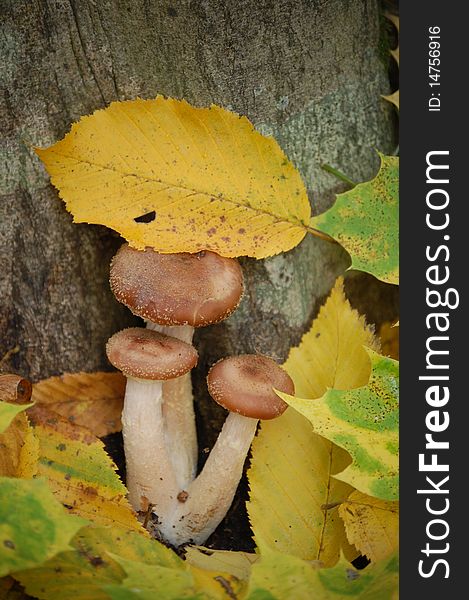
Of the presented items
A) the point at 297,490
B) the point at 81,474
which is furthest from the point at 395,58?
the point at 81,474

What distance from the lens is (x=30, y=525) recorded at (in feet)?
5.68

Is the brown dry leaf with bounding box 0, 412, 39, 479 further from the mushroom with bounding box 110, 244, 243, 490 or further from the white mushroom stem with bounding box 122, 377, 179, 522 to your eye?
the mushroom with bounding box 110, 244, 243, 490

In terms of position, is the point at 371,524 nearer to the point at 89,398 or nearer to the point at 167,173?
the point at 89,398

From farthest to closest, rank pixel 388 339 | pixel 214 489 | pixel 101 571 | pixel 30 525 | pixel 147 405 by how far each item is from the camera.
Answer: pixel 388 339 < pixel 214 489 < pixel 147 405 < pixel 101 571 < pixel 30 525

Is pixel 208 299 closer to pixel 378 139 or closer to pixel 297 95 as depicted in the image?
pixel 297 95

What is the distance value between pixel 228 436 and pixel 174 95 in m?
1.15

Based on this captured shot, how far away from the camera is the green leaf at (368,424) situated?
6.84 feet

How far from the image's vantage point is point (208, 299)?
225 cm

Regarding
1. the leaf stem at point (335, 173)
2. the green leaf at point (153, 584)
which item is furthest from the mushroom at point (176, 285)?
the green leaf at point (153, 584)

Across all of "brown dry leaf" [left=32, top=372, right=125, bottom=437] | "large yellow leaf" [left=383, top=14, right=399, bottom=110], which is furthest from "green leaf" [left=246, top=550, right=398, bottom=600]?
"large yellow leaf" [left=383, top=14, right=399, bottom=110]

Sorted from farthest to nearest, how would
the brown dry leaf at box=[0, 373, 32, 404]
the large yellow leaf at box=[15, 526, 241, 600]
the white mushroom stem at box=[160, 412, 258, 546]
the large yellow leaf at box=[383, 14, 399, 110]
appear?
the large yellow leaf at box=[383, 14, 399, 110] < the white mushroom stem at box=[160, 412, 258, 546] < the brown dry leaf at box=[0, 373, 32, 404] < the large yellow leaf at box=[15, 526, 241, 600]

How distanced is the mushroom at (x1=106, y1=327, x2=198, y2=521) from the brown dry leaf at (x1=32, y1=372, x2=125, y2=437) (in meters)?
0.16

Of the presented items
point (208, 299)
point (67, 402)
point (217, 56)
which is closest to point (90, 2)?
point (217, 56)

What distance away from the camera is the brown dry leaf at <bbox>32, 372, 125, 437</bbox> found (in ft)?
8.69
